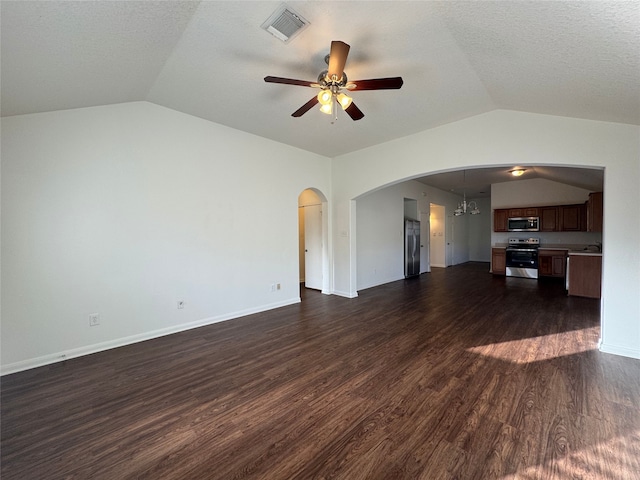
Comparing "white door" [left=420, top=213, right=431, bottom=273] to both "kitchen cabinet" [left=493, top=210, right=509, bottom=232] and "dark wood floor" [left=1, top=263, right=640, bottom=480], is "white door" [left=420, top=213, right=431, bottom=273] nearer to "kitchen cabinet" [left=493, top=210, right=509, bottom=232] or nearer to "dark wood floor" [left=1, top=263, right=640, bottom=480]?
"kitchen cabinet" [left=493, top=210, right=509, bottom=232]

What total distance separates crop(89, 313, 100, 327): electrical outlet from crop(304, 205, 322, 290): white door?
13.6ft

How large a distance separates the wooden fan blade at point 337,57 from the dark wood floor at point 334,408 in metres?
2.78

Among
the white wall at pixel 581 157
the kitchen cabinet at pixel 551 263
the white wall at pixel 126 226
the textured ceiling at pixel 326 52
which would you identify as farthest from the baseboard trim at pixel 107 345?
the kitchen cabinet at pixel 551 263

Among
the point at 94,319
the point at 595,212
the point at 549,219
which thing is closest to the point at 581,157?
the point at 595,212

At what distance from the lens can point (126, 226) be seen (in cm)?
337

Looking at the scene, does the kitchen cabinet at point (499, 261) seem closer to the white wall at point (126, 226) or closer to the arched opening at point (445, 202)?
the arched opening at point (445, 202)

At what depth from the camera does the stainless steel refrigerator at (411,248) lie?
7.91 metres

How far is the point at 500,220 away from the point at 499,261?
1.35 metres

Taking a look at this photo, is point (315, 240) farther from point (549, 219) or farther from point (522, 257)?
point (549, 219)

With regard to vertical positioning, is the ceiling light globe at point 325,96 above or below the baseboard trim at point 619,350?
above

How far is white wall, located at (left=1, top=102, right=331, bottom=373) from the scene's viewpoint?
279cm

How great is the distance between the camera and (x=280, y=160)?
197 inches

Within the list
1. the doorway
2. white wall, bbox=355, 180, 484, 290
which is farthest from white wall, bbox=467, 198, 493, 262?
white wall, bbox=355, 180, 484, 290

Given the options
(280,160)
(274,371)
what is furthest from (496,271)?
(274,371)
